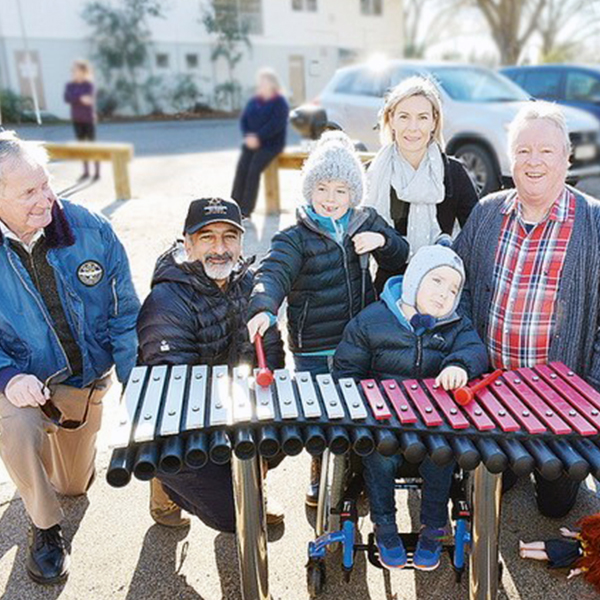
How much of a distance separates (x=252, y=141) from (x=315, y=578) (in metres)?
4.58

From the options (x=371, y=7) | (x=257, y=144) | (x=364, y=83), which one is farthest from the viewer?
(x=364, y=83)

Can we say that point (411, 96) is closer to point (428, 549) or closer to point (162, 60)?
point (162, 60)

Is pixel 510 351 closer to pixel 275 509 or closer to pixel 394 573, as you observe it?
pixel 394 573

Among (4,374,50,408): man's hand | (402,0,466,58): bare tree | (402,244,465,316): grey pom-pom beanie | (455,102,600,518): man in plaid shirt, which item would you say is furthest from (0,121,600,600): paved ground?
(402,0,466,58): bare tree

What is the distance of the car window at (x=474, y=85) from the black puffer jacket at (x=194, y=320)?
5.74 meters

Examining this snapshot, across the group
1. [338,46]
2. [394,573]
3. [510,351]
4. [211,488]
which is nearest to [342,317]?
[510,351]

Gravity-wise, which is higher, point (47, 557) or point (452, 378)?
point (452, 378)

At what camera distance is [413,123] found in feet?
8.53

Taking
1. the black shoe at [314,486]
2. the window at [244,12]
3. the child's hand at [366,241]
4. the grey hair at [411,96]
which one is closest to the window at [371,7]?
the window at [244,12]

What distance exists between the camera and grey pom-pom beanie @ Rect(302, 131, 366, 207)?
7.53 ft

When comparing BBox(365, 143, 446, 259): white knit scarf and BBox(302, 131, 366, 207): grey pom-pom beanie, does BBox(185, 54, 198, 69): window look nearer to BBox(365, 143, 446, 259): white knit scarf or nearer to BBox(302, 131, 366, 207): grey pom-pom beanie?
BBox(302, 131, 366, 207): grey pom-pom beanie

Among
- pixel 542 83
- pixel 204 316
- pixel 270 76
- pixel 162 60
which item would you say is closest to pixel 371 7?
pixel 270 76

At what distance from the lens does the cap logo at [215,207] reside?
227cm

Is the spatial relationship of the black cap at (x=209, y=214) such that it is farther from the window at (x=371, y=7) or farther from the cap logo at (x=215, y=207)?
the window at (x=371, y=7)
